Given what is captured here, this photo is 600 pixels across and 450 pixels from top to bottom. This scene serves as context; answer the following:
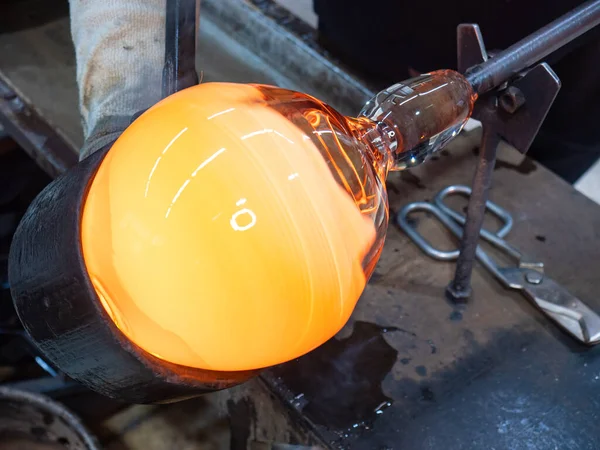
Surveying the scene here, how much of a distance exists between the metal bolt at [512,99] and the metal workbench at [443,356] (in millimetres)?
242

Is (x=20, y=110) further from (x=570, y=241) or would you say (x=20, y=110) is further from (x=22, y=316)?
(x=570, y=241)

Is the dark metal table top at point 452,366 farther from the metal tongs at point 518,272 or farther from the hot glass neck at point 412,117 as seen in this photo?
the hot glass neck at point 412,117

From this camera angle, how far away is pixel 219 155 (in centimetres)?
28

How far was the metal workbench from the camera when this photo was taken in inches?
22.5

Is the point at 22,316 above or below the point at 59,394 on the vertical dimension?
above

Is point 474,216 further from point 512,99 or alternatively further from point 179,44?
point 179,44

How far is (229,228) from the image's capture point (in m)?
0.27

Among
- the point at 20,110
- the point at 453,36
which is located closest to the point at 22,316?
the point at 20,110

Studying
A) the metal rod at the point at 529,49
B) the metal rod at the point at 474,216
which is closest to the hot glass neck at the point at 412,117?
the metal rod at the point at 529,49

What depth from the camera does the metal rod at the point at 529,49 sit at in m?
0.50

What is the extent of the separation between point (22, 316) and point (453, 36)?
90 cm

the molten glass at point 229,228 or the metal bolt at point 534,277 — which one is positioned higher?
the molten glass at point 229,228

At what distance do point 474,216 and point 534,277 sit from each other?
0.13 metres

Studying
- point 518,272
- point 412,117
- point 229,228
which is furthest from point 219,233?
point 518,272
